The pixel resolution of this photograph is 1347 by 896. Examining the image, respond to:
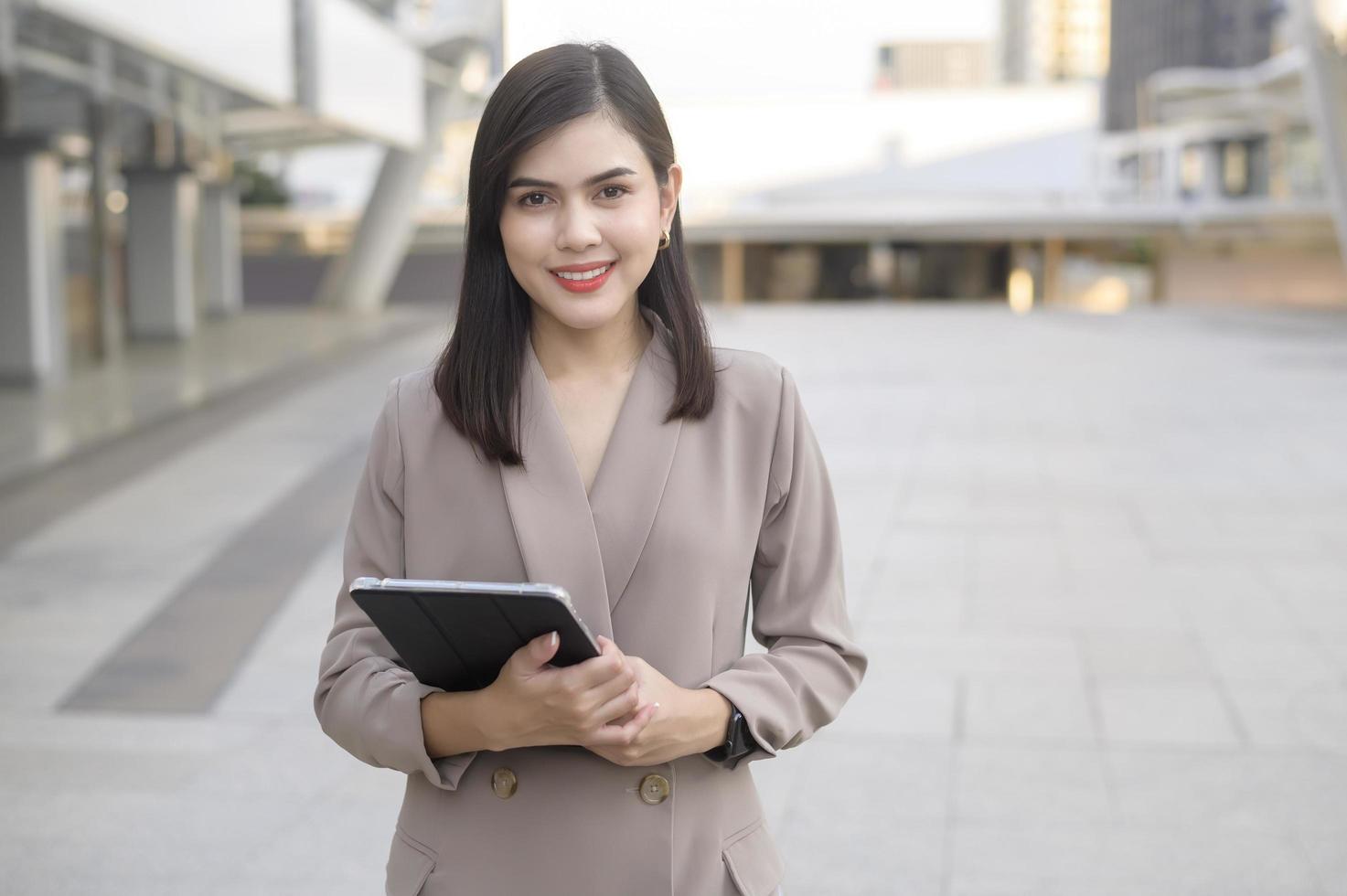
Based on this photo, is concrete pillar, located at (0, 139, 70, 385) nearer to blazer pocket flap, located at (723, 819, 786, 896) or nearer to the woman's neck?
the woman's neck

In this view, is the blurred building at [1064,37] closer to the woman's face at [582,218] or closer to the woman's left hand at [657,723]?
the woman's face at [582,218]

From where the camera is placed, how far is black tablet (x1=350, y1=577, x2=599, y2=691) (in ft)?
4.57

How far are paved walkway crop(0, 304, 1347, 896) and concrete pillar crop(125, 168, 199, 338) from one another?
9447 millimetres

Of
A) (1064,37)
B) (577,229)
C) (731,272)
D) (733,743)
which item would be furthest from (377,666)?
(1064,37)

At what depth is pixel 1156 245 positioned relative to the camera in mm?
40344

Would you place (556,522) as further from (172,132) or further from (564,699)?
(172,132)

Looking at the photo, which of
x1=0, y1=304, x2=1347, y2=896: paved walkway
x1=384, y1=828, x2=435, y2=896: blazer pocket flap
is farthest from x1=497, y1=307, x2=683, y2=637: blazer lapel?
x1=0, y1=304, x2=1347, y2=896: paved walkway

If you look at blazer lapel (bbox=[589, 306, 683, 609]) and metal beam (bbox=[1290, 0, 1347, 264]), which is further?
metal beam (bbox=[1290, 0, 1347, 264])

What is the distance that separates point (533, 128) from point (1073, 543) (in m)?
7.04

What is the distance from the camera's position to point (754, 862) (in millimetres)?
1773

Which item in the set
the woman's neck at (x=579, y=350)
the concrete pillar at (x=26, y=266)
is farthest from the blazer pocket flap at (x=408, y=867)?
the concrete pillar at (x=26, y=266)

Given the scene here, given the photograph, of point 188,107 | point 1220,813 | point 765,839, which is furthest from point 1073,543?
point 188,107

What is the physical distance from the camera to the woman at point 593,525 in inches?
64.4

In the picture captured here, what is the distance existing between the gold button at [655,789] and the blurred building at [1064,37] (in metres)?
164
